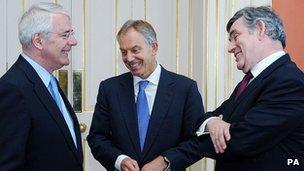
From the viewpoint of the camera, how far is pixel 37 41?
173cm

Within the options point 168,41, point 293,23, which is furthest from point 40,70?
point 293,23

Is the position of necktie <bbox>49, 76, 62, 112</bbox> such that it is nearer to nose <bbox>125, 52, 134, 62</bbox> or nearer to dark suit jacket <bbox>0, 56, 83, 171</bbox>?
dark suit jacket <bbox>0, 56, 83, 171</bbox>

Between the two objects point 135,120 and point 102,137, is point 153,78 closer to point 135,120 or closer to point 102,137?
point 135,120

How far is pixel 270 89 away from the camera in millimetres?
1529

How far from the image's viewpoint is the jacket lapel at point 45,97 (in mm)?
1639

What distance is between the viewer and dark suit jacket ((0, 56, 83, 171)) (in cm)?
149

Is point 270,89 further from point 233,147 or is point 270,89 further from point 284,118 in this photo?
point 233,147

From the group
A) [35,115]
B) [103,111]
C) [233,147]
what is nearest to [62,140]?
[35,115]

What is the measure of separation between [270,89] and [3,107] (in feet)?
3.16

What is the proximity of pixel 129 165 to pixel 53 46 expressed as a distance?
25.0 inches

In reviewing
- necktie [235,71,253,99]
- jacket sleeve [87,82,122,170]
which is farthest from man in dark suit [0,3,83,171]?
necktie [235,71,253,99]

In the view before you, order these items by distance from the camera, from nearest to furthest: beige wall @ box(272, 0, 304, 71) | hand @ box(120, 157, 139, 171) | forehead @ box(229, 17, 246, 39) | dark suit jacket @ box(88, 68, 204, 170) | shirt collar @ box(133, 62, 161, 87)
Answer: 1. forehead @ box(229, 17, 246, 39)
2. hand @ box(120, 157, 139, 171)
3. dark suit jacket @ box(88, 68, 204, 170)
4. shirt collar @ box(133, 62, 161, 87)
5. beige wall @ box(272, 0, 304, 71)

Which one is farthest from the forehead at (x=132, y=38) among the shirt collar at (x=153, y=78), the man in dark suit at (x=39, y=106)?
the man in dark suit at (x=39, y=106)

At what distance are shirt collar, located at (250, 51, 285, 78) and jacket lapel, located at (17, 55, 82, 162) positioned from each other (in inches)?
31.0
